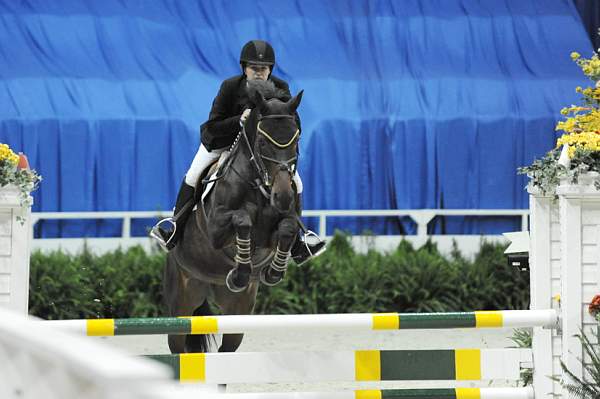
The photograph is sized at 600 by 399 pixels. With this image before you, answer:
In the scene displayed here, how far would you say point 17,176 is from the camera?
4398 mm

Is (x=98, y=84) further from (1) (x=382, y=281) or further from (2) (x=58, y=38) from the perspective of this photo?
(1) (x=382, y=281)

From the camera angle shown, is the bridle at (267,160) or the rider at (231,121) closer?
the bridle at (267,160)

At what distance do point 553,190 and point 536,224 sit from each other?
16 centimetres

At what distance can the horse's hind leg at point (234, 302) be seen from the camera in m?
5.46

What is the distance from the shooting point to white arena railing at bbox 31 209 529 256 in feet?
32.5

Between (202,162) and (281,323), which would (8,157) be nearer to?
(202,162)

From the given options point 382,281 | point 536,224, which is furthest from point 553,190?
point 382,281

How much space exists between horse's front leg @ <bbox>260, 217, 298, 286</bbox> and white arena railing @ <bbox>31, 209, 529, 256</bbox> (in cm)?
460

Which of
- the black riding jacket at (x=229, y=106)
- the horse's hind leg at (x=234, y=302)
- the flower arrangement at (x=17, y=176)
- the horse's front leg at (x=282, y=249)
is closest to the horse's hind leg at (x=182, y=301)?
the horse's hind leg at (x=234, y=302)

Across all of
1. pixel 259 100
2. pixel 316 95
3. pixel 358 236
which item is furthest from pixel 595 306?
pixel 316 95

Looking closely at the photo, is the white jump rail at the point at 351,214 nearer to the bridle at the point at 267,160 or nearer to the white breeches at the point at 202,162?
the white breeches at the point at 202,162

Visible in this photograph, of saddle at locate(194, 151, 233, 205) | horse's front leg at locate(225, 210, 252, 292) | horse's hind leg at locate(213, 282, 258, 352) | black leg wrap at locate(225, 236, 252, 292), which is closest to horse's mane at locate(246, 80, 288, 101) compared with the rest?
saddle at locate(194, 151, 233, 205)

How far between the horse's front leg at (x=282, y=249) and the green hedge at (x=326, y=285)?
3980 mm

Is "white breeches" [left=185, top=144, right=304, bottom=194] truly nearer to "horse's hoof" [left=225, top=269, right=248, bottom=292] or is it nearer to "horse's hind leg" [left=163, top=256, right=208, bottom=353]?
"horse's hind leg" [left=163, top=256, right=208, bottom=353]
